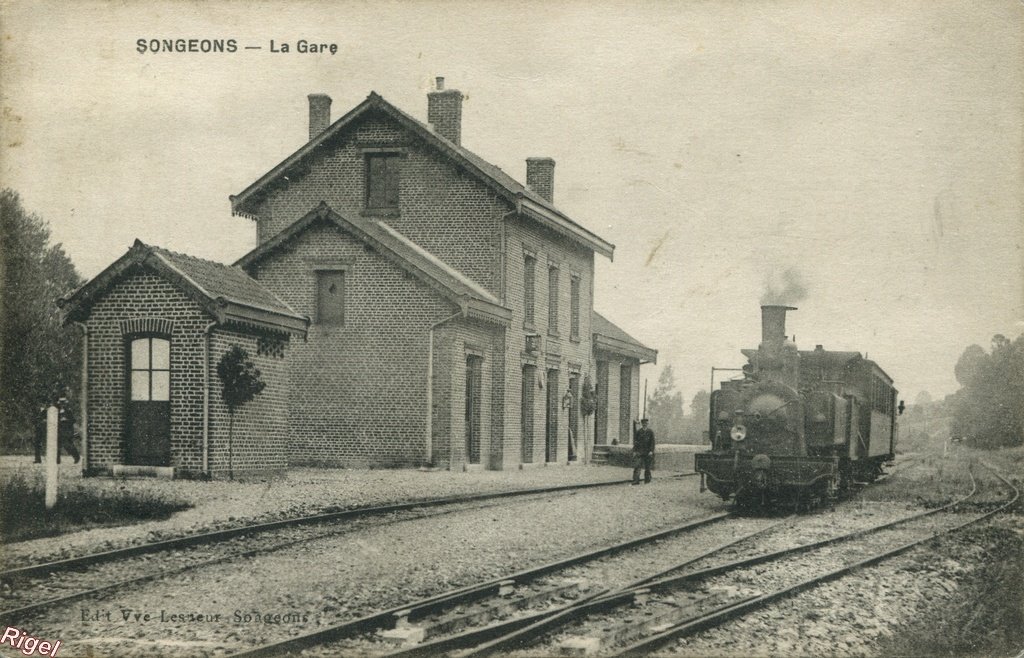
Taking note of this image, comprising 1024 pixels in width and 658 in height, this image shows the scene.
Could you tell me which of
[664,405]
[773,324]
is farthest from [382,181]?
[664,405]

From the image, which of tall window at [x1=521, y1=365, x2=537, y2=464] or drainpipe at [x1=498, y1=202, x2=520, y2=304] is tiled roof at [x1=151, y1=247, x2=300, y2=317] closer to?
drainpipe at [x1=498, y1=202, x2=520, y2=304]

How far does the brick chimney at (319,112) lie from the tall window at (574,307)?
25.3 ft

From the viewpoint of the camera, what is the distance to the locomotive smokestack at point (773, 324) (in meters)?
16.2

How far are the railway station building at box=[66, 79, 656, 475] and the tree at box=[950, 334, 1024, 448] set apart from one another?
972cm

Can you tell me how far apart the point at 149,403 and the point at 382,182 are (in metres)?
8.74

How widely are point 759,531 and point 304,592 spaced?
6.70m

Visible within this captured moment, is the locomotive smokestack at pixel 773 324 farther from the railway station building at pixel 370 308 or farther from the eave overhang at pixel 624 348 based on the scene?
the eave overhang at pixel 624 348

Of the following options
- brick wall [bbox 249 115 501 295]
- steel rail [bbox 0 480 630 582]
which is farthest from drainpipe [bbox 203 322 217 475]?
brick wall [bbox 249 115 501 295]

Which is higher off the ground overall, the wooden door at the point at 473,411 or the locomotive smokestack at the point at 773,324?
the locomotive smokestack at the point at 773,324

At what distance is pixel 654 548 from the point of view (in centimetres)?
1145

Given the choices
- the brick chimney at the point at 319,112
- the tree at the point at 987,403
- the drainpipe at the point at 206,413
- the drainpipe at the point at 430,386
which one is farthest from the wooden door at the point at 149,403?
the tree at the point at 987,403

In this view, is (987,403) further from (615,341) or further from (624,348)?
(615,341)

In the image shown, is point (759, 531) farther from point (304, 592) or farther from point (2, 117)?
point (2, 117)

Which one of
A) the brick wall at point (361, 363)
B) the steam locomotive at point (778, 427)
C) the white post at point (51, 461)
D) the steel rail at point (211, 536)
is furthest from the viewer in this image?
the brick wall at point (361, 363)
